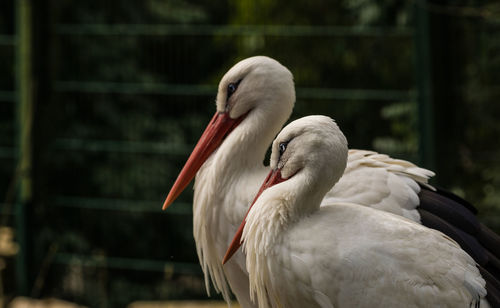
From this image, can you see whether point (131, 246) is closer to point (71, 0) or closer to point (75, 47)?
point (75, 47)

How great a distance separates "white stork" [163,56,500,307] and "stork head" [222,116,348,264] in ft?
1.21

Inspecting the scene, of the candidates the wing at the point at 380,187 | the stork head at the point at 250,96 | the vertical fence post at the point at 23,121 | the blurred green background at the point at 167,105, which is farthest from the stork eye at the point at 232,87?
the vertical fence post at the point at 23,121

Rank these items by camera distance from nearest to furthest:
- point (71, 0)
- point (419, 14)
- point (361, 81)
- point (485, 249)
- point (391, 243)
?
point (391, 243), point (485, 249), point (419, 14), point (361, 81), point (71, 0)

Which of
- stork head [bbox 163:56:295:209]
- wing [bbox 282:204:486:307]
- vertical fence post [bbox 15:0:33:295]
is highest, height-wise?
stork head [bbox 163:56:295:209]

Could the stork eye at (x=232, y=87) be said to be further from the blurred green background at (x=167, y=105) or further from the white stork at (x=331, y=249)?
the blurred green background at (x=167, y=105)

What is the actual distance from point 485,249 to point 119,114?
8.68 feet

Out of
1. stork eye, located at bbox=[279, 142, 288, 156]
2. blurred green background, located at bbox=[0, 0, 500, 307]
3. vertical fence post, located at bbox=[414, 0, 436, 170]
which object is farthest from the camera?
blurred green background, located at bbox=[0, 0, 500, 307]

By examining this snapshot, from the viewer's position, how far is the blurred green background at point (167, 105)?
4.29 metres

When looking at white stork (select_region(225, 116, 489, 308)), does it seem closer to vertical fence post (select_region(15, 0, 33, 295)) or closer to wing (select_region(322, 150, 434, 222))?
wing (select_region(322, 150, 434, 222))

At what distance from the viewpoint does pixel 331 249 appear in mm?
2482

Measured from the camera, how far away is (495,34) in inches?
176

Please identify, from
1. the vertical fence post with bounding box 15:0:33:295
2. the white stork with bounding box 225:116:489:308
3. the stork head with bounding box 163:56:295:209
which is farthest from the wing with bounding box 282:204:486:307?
the vertical fence post with bounding box 15:0:33:295

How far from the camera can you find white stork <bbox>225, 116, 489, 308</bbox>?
245 cm

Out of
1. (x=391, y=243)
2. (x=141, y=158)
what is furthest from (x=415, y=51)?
(x=391, y=243)
